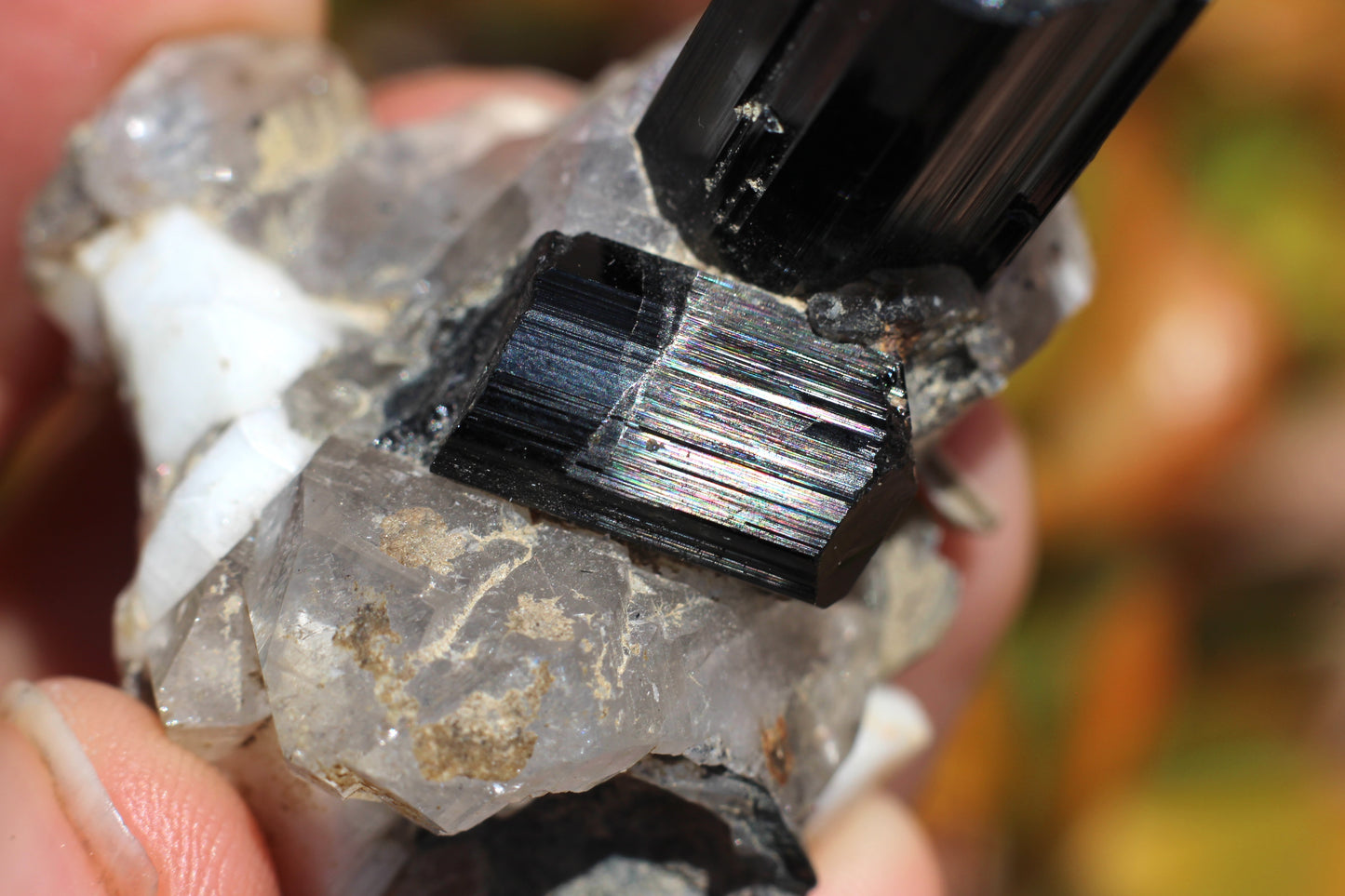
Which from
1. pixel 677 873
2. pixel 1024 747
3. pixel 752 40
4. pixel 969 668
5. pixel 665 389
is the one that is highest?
pixel 752 40

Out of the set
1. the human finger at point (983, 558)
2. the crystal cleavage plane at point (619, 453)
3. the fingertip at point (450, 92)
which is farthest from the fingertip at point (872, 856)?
the fingertip at point (450, 92)

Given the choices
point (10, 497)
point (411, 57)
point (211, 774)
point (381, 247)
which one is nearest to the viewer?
point (211, 774)

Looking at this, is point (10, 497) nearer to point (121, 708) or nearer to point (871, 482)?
point (121, 708)

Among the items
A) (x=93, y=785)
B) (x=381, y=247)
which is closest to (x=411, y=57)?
(x=381, y=247)

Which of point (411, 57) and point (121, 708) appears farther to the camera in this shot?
point (411, 57)

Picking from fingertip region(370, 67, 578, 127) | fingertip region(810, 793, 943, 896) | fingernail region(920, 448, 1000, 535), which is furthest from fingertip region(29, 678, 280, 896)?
fingertip region(370, 67, 578, 127)

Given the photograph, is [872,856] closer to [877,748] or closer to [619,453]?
[877,748]

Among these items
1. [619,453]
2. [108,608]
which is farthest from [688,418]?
[108,608]

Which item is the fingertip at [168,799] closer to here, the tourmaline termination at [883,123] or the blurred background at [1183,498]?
the tourmaline termination at [883,123]
